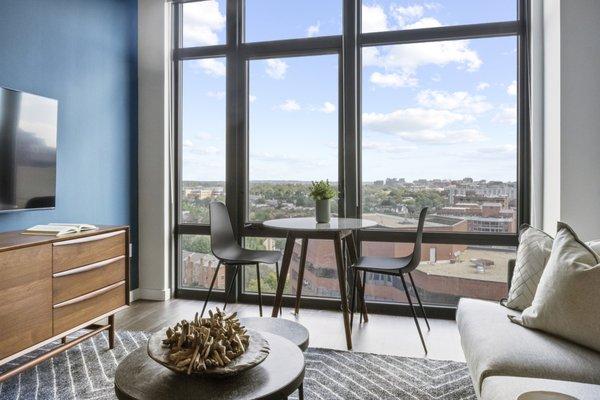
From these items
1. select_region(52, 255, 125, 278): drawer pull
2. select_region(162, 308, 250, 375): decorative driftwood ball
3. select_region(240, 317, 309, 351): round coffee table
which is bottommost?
select_region(240, 317, 309, 351): round coffee table

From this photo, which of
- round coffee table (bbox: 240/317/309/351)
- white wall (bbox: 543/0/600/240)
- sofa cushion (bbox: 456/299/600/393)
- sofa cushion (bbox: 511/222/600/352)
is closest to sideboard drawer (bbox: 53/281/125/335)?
round coffee table (bbox: 240/317/309/351)

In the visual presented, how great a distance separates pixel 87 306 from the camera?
2484mm

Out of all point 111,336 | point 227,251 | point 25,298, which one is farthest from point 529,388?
point 227,251

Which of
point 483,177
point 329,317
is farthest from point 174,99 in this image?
point 483,177

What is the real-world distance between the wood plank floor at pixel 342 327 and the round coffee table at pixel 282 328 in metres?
0.73

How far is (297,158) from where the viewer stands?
3807mm

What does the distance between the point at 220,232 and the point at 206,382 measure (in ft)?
7.49

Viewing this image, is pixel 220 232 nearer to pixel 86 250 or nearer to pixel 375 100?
pixel 86 250

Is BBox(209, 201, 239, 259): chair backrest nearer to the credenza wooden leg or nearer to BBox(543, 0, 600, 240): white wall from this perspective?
the credenza wooden leg

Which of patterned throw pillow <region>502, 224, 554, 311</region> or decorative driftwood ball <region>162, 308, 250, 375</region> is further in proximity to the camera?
patterned throw pillow <region>502, 224, 554, 311</region>

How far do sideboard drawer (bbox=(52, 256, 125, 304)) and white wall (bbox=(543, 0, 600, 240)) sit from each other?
3089 mm

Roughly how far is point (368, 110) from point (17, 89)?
2.63 metres

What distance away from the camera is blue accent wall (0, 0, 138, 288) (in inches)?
107

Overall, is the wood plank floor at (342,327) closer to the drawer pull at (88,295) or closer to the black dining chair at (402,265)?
the black dining chair at (402,265)
